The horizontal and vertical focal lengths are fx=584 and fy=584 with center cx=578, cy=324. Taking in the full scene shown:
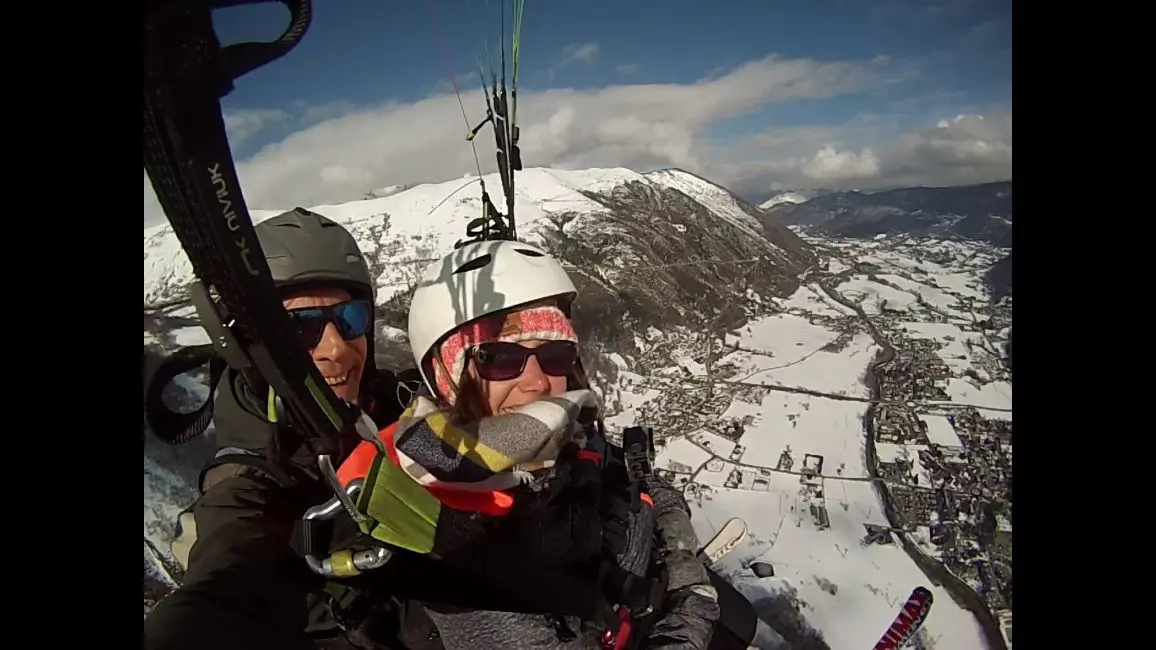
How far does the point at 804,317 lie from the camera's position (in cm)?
504

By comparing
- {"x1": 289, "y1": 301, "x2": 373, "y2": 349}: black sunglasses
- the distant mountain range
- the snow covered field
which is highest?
the distant mountain range

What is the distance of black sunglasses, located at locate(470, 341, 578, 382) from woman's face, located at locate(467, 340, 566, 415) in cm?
1

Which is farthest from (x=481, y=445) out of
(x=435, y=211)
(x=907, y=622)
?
(x=435, y=211)

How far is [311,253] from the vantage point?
203cm

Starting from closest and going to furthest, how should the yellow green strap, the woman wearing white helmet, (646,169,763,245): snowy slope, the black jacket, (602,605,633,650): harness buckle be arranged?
the black jacket < the yellow green strap < the woman wearing white helmet < (602,605,633,650): harness buckle < (646,169,763,245): snowy slope

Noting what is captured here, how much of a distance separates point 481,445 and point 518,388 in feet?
0.83

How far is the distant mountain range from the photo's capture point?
518cm

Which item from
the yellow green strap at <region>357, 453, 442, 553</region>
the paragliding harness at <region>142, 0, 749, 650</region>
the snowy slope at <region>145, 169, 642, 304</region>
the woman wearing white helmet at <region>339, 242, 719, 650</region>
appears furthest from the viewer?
the snowy slope at <region>145, 169, 642, 304</region>

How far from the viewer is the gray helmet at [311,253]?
1955 millimetres

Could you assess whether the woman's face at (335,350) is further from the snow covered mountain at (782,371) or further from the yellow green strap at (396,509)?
the yellow green strap at (396,509)

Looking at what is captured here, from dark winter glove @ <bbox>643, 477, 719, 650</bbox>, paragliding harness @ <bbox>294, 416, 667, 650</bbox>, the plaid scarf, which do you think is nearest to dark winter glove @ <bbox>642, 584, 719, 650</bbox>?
dark winter glove @ <bbox>643, 477, 719, 650</bbox>

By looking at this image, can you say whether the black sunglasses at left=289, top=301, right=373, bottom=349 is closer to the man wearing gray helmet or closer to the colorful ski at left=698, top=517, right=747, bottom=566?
the man wearing gray helmet

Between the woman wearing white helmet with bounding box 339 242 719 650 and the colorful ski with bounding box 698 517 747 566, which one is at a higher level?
the woman wearing white helmet with bounding box 339 242 719 650
